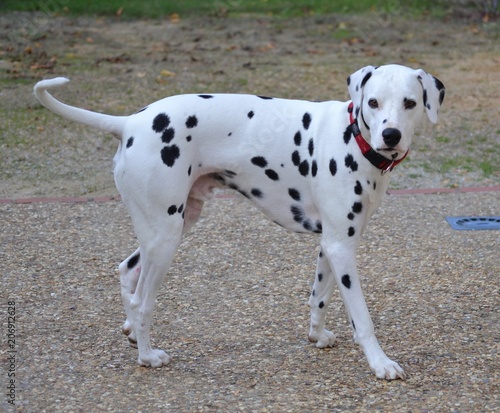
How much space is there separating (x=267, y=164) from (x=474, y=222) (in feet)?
9.24

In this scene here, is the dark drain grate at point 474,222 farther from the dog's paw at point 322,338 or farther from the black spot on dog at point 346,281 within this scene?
the black spot on dog at point 346,281

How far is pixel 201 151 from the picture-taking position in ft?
14.5

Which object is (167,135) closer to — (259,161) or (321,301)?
(259,161)

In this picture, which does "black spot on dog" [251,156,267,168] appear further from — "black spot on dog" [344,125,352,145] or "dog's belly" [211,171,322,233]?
"black spot on dog" [344,125,352,145]

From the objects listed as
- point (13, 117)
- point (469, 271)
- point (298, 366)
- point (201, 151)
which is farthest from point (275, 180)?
point (13, 117)

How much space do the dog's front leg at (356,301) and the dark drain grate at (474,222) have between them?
2476 mm

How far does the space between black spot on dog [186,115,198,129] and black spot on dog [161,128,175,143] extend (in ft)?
0.27

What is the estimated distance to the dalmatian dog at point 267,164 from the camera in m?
4.33

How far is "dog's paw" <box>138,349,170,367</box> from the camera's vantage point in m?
4.57

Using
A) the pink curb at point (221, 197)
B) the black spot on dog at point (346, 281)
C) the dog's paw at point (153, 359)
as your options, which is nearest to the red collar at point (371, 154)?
the black spot on dog at point (346, 281)

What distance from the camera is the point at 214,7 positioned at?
14.6 metres

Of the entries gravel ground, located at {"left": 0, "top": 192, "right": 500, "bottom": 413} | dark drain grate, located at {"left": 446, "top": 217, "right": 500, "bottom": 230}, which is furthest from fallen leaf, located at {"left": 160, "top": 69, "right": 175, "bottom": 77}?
dark drain grate, located at {"left": 446, "top": 217, "right": 500, "bottom": 230}

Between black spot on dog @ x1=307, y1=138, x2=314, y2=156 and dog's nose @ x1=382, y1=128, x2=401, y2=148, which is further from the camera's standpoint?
black spot on dog @ x1=307, y1=138, x2=314, y2=156

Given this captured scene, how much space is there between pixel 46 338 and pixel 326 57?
25.0 ft
